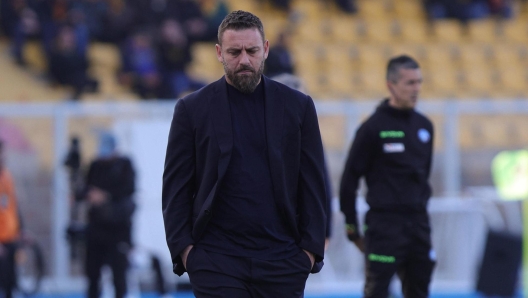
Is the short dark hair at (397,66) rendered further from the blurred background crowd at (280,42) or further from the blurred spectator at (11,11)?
the blurred spectator at (11,11)

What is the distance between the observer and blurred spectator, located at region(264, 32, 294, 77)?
13.7 m

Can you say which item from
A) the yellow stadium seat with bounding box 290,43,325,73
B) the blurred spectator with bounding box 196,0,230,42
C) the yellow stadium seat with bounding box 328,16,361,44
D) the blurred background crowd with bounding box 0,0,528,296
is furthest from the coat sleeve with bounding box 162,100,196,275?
the yellow stadium seat with bounding box 328,16,361,44

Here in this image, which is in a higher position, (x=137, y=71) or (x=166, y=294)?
(x=137, y=71)

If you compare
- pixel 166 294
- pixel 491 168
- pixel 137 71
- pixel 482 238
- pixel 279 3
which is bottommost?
pixel 166 294

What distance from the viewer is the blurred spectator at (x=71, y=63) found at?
1330 cm

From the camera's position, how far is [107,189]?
930cm

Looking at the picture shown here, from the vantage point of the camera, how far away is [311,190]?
412cm

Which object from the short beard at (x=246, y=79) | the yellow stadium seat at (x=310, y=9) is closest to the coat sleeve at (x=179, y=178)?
the short beard at (x=246, y=79)

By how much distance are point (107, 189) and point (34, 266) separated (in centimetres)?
247

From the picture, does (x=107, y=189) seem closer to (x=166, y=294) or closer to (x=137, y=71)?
(x=166, y=294)

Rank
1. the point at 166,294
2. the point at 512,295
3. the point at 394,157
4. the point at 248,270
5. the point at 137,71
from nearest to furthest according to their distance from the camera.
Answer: the point at 248,270 → the point at 394,157 → the point at 512,295 → the point at 166,294 → the point at 137,71

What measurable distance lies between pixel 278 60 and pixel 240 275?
10076mm

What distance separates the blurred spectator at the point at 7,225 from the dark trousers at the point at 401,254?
438 cm

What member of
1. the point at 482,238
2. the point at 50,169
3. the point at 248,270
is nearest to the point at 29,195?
the point at 50,169
